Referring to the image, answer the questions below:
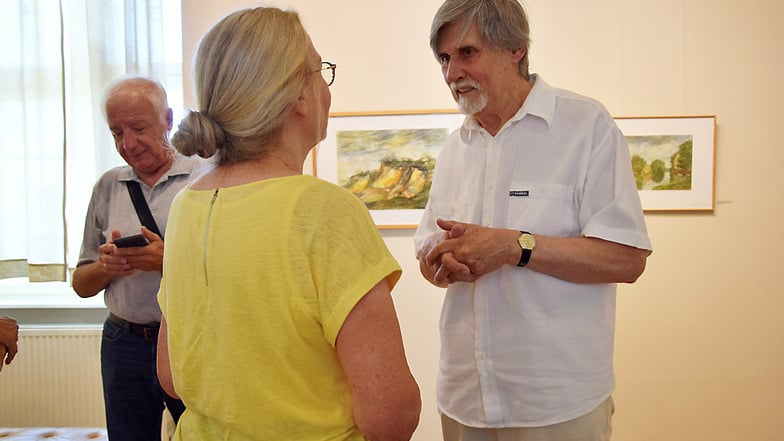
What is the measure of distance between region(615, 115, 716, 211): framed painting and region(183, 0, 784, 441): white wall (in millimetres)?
57

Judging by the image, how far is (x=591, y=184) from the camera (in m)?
1.60

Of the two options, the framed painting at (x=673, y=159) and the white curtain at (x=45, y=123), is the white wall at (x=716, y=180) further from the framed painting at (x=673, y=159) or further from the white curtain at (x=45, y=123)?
the white curtain at (x=45, y=123)

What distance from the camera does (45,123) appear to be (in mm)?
3447

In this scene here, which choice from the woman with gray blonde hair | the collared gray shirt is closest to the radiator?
the collared gray shirt

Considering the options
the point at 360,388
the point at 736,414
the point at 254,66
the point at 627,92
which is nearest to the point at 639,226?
the point at 360,388

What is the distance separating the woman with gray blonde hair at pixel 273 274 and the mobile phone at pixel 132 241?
913 mm

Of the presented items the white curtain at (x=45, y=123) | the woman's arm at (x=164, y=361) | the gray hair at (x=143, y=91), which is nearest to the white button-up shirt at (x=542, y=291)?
the woman's arm at (x=164, y=361)

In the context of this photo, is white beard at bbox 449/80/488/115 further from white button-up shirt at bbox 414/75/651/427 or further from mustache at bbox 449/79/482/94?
white button-up shirt at bbox 414/75/651/427

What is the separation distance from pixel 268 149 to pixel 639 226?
1.00 meters

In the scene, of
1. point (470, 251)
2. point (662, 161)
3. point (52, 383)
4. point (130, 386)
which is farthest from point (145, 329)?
point (662, 161)

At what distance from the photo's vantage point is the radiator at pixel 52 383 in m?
3.47

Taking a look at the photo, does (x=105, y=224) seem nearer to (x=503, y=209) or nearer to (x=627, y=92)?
(x=503, y=209)

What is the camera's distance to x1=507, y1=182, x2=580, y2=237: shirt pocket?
1631 millimetres

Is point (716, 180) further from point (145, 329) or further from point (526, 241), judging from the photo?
point (145, 329)
